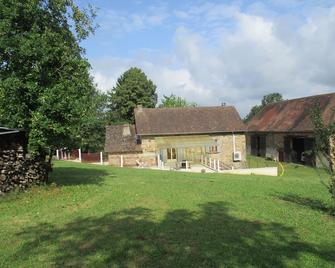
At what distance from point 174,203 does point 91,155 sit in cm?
3405

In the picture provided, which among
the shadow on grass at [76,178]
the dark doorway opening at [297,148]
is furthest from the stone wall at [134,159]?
the shadow on grass at [76,178]

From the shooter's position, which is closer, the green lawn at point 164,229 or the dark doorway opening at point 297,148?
the green lawn at point 164,229

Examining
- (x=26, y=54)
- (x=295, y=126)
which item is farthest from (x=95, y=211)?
(x=295, y=126)

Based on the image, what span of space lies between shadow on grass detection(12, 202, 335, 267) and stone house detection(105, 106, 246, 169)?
28414 mm

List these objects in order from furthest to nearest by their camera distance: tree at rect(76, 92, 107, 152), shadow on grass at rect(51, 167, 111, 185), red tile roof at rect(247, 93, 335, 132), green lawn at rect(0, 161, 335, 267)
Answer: tree at rect(76, 92, 107, 152) → red tile roof at rect(247, 93, 335, 132) → shadow on grass at rect(51, 167, 111, 185) → green lawn at rect(0, 161, 335, 267)

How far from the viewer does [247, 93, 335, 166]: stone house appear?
116ft

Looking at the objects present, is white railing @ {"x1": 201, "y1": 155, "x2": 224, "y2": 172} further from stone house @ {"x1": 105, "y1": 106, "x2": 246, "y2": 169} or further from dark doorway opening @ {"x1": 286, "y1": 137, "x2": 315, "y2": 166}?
dark doorway opening @ {"x1": 286, "y1": 137, "x2": 315, "y2": 166}

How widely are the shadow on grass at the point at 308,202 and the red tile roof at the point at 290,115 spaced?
781 inches

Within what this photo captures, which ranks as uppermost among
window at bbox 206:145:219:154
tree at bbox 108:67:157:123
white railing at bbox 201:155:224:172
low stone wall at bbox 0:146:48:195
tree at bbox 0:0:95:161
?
tree at bbox 108:67:157:123

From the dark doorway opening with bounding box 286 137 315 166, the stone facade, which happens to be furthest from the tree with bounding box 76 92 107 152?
the dark doorway opening with bounding box 286 137 315 166

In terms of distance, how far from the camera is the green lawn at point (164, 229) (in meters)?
6.91

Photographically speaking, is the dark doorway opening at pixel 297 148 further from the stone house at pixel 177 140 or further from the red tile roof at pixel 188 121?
the red tile roof at pixel 188 121

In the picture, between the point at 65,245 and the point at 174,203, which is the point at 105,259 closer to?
the point at 65,245

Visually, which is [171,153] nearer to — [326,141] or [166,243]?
[326,141]
